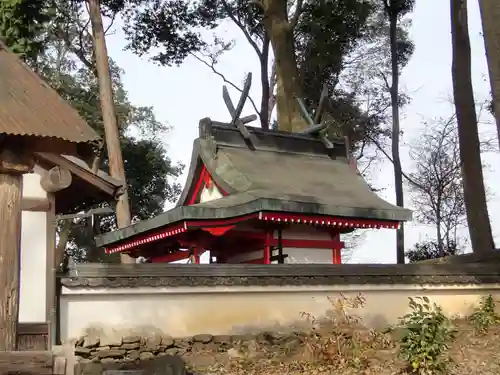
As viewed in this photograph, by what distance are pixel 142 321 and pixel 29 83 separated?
432 cm

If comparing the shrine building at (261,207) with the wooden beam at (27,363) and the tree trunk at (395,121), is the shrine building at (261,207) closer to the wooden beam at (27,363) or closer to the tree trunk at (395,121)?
the wooden beam at (27,363)

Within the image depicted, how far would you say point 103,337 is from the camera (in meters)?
9.18

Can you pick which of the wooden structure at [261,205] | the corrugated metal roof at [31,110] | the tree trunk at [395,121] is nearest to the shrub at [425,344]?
the wooden structure at [261,205]

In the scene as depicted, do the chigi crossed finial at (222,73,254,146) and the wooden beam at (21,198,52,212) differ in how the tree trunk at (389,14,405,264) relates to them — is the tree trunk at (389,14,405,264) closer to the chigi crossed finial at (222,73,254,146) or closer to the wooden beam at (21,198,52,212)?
the chigi crossed finial at (222,73,254,146)

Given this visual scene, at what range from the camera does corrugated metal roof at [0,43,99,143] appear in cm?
573

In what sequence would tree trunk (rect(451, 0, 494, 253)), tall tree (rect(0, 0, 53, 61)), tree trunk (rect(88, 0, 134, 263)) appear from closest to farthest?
tree trunk (rect(451, 0, 494, 253)), tall tree (rect(0, 0, 53, 61)), tree trunk (rect(88, 0, 134, 263))

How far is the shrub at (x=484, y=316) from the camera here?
11.4m

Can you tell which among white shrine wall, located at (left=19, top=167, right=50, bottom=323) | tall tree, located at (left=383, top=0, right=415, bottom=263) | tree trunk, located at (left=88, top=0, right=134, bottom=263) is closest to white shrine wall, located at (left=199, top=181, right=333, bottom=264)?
tree trunk, located at (left=88, top=0, right=134, bottom=263)

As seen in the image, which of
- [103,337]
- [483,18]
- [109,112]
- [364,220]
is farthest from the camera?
[109,112]

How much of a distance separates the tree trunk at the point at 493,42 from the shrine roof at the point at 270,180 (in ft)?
15.3

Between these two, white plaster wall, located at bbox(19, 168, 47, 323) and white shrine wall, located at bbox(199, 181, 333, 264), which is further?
white shrine wall, located at bbox(199, 181, 333, 264)

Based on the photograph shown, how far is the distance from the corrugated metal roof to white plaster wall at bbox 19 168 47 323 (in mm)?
1945

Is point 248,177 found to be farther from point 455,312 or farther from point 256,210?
point 455,312

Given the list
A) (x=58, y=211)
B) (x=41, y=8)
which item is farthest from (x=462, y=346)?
(x=41, y=8)
